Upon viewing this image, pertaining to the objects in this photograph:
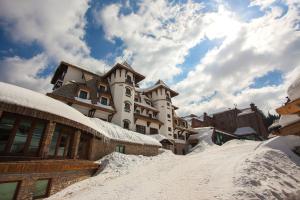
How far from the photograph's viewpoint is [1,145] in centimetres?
1059

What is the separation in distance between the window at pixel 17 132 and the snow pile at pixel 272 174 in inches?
426

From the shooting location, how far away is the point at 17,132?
11.4 m

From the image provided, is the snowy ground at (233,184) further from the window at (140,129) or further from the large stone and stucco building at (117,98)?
the window at (140,129)

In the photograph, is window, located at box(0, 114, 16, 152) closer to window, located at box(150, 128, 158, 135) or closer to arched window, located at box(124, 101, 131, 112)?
arched window, located at box(124, 101, 131, 112)

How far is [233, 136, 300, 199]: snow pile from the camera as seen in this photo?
583 centimetres

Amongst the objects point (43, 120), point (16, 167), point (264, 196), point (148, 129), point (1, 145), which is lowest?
point (264, 196)

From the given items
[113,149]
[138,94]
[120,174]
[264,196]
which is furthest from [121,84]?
[264,196]

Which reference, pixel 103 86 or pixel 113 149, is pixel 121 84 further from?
pixel 113 149

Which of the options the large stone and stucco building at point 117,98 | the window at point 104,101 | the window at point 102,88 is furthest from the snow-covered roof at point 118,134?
the window at point 102,88

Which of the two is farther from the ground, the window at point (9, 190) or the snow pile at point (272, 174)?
the snow pile at point (272, 174)

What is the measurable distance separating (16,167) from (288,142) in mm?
14737

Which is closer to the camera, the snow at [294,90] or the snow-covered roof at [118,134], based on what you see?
the snow at [294,90]

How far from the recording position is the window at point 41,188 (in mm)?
9402

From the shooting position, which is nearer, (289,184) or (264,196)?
(264,196)
